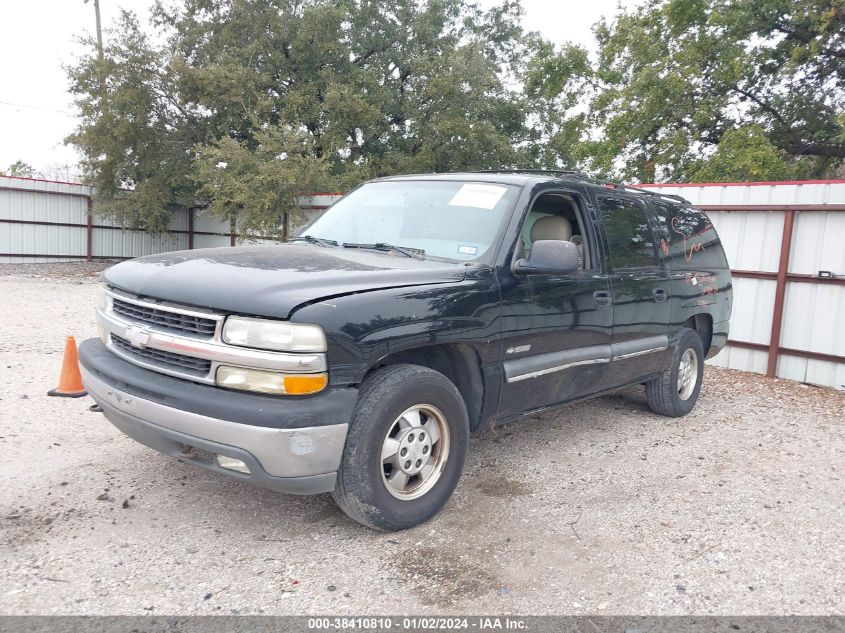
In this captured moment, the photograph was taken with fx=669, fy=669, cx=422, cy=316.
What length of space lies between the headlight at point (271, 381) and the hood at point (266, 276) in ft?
0.90

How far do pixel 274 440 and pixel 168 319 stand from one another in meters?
0.91

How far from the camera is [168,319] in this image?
3361mm

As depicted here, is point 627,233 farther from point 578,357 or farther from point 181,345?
point 181,345

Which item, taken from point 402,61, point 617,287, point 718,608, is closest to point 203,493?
point 718,608

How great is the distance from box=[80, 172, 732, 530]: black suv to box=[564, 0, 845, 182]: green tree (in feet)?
43.9

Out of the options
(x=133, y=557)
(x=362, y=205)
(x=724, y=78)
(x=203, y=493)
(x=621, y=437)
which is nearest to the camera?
(x=133, y=557)

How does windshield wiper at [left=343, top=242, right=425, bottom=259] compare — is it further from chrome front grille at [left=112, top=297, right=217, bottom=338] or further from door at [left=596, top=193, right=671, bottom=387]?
door at [left=596, top=193, right=671, bottom=387]

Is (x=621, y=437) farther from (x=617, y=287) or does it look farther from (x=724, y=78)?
(x=724, y=78)

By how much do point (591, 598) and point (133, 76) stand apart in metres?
23.4

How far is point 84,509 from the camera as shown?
12.2ft

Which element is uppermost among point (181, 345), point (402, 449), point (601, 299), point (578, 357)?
point (601, 299)

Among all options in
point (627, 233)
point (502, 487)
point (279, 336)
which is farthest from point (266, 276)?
point (627, 233)

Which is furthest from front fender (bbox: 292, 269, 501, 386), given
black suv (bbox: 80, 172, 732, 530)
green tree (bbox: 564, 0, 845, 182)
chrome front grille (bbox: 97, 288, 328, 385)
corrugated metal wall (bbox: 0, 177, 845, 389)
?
green tree (bbox: 564, 0, 845, 182)

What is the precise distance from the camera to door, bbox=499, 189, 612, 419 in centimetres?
408
